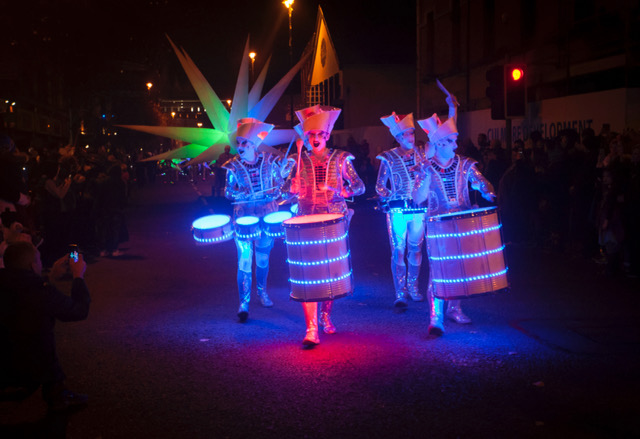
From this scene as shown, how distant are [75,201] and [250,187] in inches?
241

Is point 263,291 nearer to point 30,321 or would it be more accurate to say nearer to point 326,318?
point 326,318

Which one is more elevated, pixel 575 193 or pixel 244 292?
pixel 575 193

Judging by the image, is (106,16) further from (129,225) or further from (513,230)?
(513,230)

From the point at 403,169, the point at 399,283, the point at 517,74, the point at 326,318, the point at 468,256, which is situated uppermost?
the point at 517,74

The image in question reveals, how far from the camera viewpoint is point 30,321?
17.5ft

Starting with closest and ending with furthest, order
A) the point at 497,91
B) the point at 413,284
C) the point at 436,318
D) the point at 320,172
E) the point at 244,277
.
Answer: the point at 436,318, the point at 320,172, the point at 244,277, the point at 413,284, the point at 497,91

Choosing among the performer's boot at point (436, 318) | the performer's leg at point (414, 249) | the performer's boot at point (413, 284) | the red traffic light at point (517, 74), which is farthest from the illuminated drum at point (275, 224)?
the red traffic light at point (517, 74)

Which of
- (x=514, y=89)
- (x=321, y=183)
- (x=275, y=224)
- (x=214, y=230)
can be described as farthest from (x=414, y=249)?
(x=514, y=89)

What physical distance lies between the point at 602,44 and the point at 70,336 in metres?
16.7

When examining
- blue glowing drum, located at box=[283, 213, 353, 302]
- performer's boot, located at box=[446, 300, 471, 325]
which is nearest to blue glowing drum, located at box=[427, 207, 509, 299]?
blue glowing drum, located at box=[283, 213, 353, 302]

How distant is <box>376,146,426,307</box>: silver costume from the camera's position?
856 cm

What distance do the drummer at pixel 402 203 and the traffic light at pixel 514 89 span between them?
272 inches

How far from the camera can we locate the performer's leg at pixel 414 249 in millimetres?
8578

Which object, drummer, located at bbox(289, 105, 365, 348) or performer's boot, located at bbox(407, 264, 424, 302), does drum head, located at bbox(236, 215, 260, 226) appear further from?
performer's boot, located at bbox(407, 264, 424, 302)
